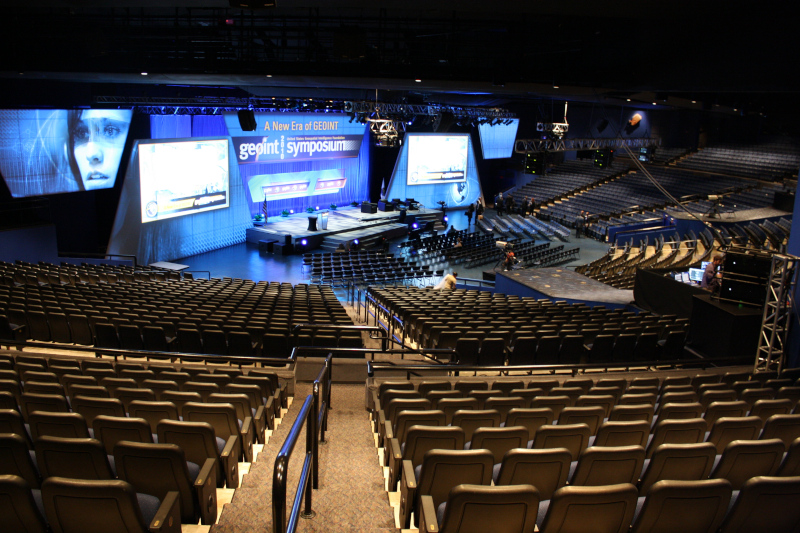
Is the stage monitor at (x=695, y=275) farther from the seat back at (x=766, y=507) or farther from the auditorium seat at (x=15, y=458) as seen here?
the auditorium seat at (x=15, y=458)

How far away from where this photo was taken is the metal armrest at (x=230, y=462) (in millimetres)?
3684

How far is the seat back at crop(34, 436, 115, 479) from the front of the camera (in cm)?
306

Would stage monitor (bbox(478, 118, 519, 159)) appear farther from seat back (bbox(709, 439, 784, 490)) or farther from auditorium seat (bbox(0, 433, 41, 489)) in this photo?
auditorium seat (bbox(0, 433, 41, 489))

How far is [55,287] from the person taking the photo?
39.1 ft

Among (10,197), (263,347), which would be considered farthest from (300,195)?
(263,347)

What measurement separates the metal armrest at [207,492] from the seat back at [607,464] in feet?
7.24

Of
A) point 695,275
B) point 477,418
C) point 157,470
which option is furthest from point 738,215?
point 157,470

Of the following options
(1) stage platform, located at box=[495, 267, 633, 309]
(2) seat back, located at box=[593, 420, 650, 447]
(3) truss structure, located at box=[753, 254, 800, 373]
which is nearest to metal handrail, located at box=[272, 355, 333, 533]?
(2) seat back, located at box=[593, 420, 650, 447]

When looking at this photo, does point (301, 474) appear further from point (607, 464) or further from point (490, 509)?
point (607, 464)

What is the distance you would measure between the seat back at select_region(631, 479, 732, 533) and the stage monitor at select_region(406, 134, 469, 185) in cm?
3263

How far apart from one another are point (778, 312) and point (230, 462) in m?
7.95

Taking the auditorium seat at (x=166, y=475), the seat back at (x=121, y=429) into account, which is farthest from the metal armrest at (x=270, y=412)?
the auditorium seat at (x=166, y=475)

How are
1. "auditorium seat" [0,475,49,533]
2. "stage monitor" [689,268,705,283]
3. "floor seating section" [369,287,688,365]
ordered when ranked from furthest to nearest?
"stage monitor" [689,268,705,283], "floor seating section" [369,287,688,365], "auditorium seat" [0,475,49,533]

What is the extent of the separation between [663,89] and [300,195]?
20.7 meters
